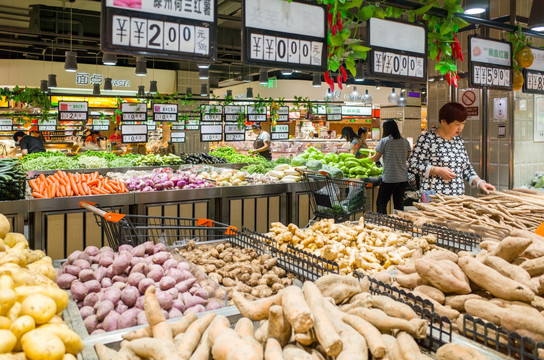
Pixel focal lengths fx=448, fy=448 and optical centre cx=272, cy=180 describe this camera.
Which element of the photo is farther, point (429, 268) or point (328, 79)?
point (328, 79)

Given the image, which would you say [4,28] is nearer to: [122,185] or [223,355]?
[122,185]

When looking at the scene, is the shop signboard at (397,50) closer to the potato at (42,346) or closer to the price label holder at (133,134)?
the potato at (42,346)

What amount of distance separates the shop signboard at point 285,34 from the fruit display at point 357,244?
1.33 metres

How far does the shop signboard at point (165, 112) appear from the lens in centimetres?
1205

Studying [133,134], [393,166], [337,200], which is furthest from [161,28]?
[133,134]

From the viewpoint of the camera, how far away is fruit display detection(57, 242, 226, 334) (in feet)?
7.20

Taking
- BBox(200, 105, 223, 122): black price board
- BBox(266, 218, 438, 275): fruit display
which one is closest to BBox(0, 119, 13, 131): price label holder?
BBox(200, 105, 223, 122): black price board

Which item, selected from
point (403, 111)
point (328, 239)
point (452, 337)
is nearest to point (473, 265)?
point (452, 337)

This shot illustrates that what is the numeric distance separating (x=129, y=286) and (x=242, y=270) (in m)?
0.68

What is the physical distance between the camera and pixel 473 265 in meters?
1.92

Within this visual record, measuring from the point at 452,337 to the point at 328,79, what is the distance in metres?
3.05

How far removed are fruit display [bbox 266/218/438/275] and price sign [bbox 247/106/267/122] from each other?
937 centimetres

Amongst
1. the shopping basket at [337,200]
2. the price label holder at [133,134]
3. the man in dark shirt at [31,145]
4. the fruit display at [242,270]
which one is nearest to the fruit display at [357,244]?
the fruit display at [242,270]

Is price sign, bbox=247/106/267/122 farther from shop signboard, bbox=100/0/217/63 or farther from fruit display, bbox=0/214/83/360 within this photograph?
fruit display, bbox=0/214/83/360
